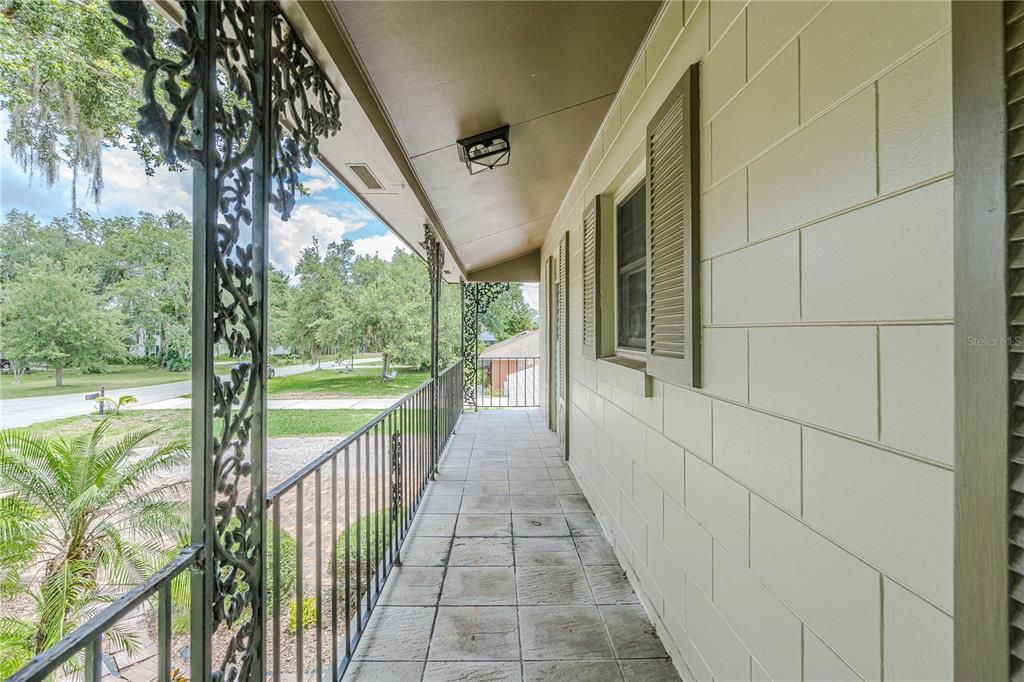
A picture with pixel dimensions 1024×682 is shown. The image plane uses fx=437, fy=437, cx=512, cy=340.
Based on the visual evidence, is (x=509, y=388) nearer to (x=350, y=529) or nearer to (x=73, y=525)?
(x=73, y=525)

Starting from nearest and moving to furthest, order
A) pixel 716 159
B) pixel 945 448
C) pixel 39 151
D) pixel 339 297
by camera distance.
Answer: pixel 945 448
pixel 716 159
pixel 39 151
pixel 339 297

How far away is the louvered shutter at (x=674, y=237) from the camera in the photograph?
4.95ft

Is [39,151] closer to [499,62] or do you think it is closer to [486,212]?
[499,62]

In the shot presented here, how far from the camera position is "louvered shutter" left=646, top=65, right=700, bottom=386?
4.95ft

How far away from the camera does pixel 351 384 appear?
675 inches

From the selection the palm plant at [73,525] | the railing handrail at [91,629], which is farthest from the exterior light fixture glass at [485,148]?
the palm plant at [73,525]

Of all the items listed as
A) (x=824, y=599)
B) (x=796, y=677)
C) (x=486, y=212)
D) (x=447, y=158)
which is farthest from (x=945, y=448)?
(x=486, y=212)

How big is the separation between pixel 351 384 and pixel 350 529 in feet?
51.3

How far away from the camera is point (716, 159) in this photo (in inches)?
55.2

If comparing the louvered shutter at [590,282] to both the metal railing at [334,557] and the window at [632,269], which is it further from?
the metal railing at [334,557]

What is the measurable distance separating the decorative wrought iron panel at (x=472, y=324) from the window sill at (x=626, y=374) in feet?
18.0

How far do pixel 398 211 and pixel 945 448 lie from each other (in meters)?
3.30

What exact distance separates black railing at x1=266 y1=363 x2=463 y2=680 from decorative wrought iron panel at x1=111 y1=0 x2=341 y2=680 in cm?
18

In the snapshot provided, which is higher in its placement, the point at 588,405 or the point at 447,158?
the point at 447,158
